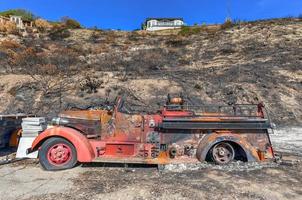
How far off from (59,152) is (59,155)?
7cm

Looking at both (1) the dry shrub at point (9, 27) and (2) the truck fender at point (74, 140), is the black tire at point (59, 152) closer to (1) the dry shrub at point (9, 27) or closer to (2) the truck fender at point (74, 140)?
(2) the truck fender at point (74, 140)

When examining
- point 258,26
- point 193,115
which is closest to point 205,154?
point 193,115

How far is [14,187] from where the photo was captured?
687cm

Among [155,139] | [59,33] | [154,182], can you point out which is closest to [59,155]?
[155,139]

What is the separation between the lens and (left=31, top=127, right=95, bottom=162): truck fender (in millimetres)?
8086

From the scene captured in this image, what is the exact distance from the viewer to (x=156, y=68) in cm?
2627

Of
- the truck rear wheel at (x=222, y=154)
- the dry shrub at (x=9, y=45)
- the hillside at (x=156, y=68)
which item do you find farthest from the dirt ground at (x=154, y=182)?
the dry shrub at (x=9, y=45)

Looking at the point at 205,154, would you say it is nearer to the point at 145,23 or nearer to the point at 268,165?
the point at 268,165

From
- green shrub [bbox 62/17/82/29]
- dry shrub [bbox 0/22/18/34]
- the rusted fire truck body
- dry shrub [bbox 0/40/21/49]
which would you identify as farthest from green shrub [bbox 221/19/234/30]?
the rusted fire truck body

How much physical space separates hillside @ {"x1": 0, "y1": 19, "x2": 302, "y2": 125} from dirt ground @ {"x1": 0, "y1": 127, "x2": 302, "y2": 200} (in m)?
7.33

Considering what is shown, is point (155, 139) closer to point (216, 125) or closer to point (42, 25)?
point (216, 125)

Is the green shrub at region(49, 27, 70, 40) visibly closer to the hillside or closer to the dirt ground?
the hillside

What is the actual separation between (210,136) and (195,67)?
18.5 m

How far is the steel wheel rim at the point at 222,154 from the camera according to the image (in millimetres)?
8367
